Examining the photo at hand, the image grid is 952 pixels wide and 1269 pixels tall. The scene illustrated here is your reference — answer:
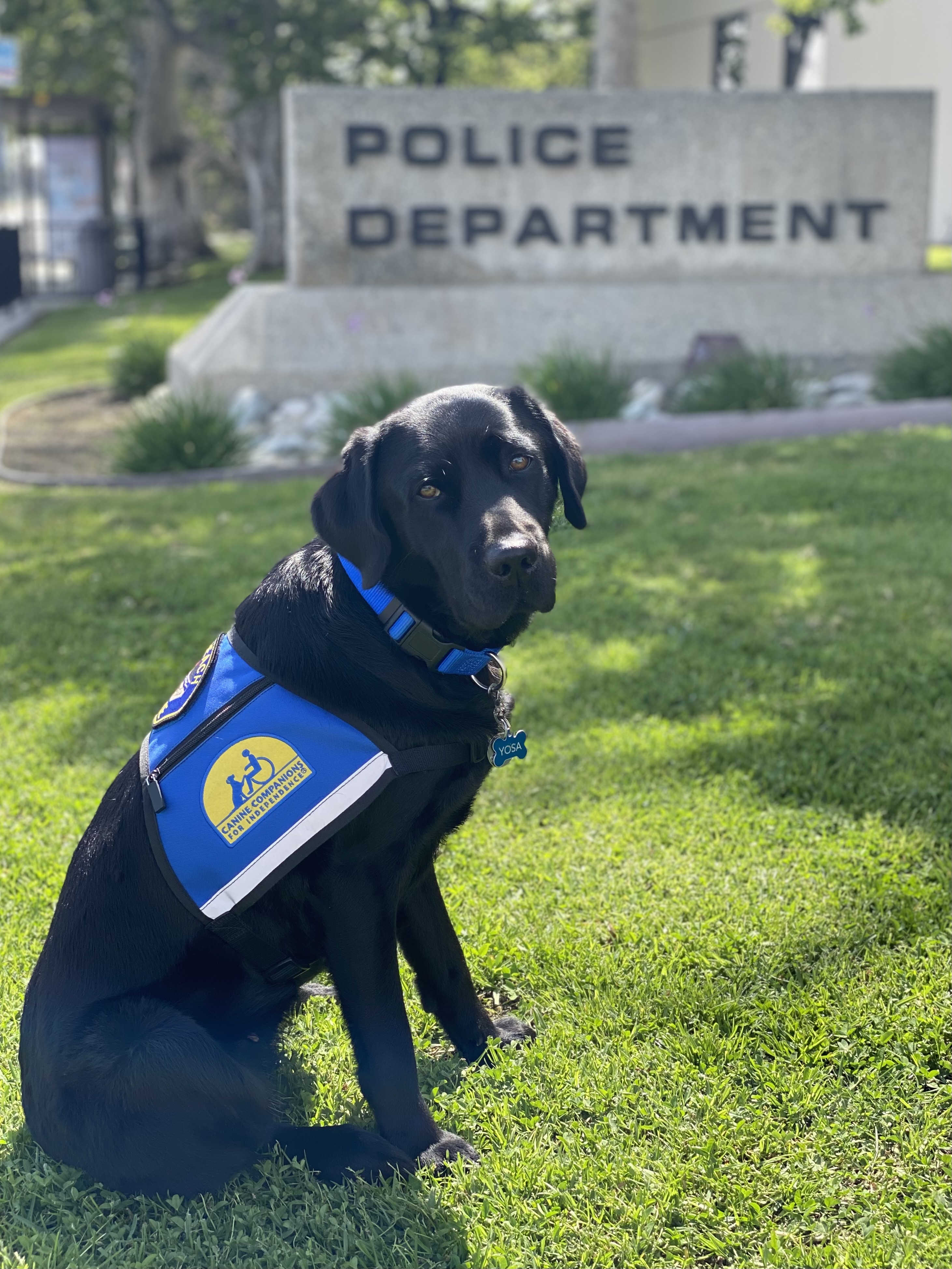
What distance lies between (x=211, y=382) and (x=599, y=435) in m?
3.90

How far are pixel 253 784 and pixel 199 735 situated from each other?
0.53ft

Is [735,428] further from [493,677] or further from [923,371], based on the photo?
[493,677]

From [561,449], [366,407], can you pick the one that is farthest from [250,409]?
[561,449]

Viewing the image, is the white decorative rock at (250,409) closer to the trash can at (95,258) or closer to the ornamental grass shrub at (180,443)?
the ornamental grass shrub at (180,443)

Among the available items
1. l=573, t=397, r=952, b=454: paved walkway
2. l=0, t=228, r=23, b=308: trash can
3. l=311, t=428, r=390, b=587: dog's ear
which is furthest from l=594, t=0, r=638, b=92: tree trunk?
l=311, t=428, r=390, b=587: dog's ear

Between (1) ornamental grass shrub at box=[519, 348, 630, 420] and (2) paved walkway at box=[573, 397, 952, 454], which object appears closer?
(2) paved walkway at box=[573, 397, 952, 454]

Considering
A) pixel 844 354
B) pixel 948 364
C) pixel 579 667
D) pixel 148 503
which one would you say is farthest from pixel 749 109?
pixel 579 667

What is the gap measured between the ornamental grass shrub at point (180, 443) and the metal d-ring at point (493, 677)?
675 centimetres

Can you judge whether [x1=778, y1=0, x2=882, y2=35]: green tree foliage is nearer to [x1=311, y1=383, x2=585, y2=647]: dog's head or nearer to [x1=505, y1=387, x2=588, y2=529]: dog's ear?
[x1=505, y1=387, x2=588, y2=529]: dog's ear

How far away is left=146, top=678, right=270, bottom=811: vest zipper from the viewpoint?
2.38m

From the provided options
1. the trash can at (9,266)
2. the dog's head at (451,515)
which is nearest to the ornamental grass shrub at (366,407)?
the dog's head at (451,515)

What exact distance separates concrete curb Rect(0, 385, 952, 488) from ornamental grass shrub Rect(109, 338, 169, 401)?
376cm

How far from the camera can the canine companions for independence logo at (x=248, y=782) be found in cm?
231

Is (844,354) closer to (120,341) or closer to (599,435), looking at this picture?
(599,435)
